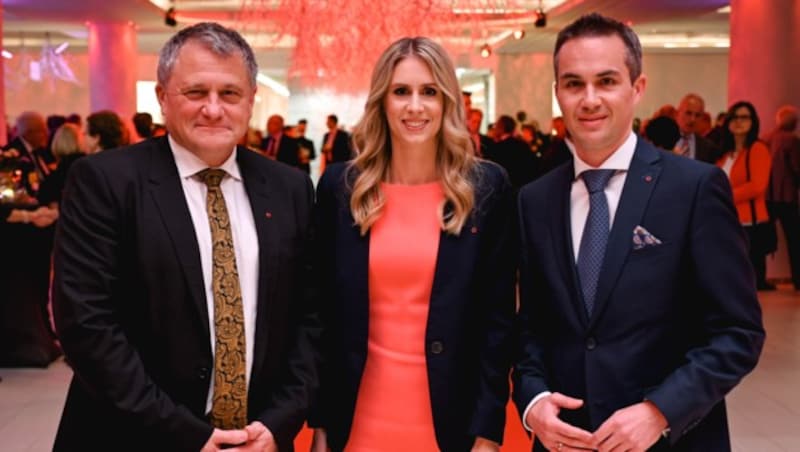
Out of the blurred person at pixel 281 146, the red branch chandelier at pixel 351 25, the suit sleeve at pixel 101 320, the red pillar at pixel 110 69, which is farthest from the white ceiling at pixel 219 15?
the suit sleeve at pixel 101 320

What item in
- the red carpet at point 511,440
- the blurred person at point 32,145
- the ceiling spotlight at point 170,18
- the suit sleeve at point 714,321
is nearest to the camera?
the suit sleeve at point 714,321

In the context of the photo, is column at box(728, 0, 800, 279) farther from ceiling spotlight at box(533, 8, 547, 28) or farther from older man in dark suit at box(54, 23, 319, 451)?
older man in dark suit at box(54, 23, 319, 451)

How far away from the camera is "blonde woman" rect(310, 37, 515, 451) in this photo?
250cm

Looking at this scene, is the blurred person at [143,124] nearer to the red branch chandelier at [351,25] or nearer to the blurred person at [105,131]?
the blurred person at [105,131]

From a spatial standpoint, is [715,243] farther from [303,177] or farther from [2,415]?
[2,415]

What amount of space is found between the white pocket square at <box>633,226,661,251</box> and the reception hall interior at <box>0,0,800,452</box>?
112mm

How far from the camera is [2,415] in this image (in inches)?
209

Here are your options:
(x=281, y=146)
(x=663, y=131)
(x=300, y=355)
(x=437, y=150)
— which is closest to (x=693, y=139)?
(x=663, y=131)

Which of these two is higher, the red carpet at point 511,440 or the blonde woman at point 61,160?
the blonde woman at point 61,160

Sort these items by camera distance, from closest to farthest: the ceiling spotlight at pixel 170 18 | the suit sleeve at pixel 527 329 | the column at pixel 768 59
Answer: the suit sleeve at pixel 527 329, the column at pixel 768 59, the ceiling spotlight at pixel 170 18

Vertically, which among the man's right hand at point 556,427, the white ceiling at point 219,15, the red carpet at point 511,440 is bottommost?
the red carpet at point 511,440

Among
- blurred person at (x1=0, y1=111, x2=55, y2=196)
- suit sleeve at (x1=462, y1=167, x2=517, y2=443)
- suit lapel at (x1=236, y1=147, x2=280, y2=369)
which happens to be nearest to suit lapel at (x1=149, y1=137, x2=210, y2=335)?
suit lapel at (x1=236, y1=147, x2=280, y2=369)

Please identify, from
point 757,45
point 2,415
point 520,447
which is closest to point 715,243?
point 520,447

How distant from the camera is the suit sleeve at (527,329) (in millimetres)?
2242
